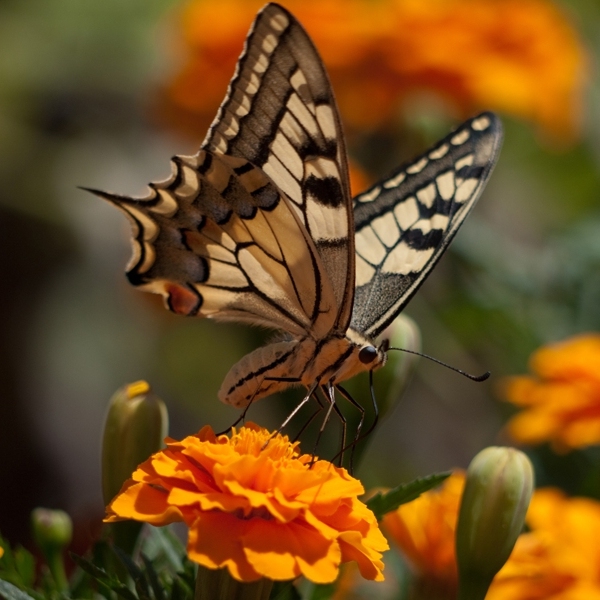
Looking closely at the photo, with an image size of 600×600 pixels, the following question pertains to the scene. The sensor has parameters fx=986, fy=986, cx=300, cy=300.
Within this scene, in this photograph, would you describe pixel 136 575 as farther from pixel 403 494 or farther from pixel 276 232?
pixel 276 232

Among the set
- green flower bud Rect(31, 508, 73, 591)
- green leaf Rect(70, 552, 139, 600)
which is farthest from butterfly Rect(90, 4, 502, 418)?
green leaf Rect(70, 552, 139, 600)

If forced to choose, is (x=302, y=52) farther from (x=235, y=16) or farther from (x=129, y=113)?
(x=129, y=113)

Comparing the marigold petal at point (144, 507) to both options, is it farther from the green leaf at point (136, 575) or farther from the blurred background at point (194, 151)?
the blurred background at point (194, 151)

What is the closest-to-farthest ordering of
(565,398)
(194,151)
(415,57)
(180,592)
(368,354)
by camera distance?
(180,592) < (368,354) < (565,398) < (415,57) < (194,151)

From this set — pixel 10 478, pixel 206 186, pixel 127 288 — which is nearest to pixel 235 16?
pixel 127 288

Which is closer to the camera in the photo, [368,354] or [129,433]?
[129,433]

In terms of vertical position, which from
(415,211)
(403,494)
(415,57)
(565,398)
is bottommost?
(403,494)

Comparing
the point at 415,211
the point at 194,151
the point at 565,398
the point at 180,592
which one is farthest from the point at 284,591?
the point at 194,151
